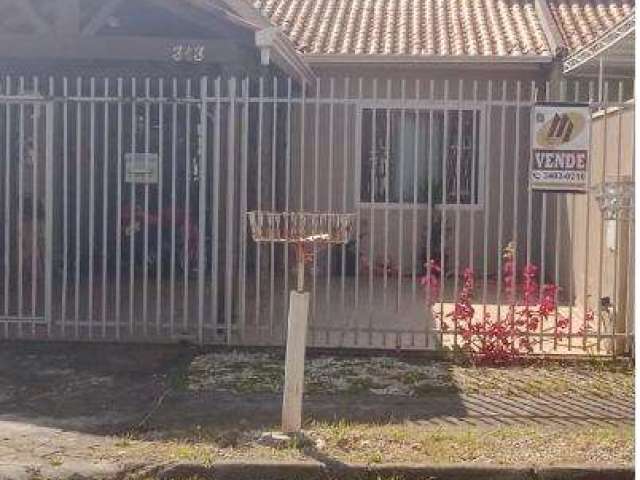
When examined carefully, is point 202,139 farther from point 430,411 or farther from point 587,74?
point 587,74

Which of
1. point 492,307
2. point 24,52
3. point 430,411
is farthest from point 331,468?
point 24,52

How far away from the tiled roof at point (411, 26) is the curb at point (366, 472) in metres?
8.83

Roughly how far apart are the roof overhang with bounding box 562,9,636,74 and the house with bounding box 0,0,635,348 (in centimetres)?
4

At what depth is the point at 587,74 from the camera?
12664mm

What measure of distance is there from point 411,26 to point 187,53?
6019 millimetres

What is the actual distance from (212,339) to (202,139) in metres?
1.70

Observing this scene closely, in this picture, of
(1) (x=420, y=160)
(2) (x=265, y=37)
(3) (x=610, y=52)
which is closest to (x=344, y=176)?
(2) (x=265, y=37)

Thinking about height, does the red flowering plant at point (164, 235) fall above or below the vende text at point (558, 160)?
below

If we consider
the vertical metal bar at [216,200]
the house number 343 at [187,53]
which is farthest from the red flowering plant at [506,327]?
the house number 343 at [187,53]

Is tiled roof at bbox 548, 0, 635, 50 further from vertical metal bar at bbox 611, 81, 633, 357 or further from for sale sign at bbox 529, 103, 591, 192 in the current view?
for sale sign at bbox 529, 103, 591, 192

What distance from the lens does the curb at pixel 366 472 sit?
17.7ft

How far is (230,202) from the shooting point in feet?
28.0

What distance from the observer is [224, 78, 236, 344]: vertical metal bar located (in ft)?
28.0

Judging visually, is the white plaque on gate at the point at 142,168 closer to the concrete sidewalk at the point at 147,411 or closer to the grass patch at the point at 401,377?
the grass patch at the point at 401,377
